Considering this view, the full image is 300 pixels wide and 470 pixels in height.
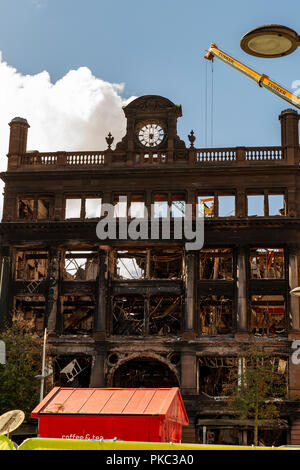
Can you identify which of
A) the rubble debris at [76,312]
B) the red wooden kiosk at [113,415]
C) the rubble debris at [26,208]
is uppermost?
the rubble debris at [26,208]

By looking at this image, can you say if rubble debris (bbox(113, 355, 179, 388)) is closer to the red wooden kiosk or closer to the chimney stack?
the chimney stack

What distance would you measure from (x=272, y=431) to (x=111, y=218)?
21.4 metres

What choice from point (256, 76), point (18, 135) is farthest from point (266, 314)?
point (18, 135)

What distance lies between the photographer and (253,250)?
63.3 m

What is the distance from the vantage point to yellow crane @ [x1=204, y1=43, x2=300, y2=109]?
150 ft

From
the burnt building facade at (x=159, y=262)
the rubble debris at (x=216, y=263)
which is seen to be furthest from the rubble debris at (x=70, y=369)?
the rubble debris at (x=216, y=263)

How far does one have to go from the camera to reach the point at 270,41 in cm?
1603

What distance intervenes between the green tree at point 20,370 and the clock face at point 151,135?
61.3ft

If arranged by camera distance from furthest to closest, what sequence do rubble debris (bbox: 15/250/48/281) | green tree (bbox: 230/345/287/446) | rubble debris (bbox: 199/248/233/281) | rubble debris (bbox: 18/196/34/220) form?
1. rubble debris (bbox: 18/196/34/220)
2. rubble debris (bbox: 15/250/48/281)
3. rubble debris (bbox: 199/248/233/281)
4. green tree (bbox: 230/345/287/446)

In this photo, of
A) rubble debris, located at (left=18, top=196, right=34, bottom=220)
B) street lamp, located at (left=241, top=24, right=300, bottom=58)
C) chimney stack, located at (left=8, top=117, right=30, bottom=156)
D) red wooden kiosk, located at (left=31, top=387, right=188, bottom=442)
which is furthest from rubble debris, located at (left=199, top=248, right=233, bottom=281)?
street lamp, located at (left=241, top=24, right=300, bottom=58)

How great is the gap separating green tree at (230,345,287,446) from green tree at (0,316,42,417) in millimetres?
14577

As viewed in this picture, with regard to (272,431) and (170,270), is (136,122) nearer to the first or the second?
(170,270)

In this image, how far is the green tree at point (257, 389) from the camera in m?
52.4

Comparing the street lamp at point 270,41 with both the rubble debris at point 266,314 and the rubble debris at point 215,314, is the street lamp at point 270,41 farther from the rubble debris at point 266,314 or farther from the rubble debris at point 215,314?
the rubble debris at point 266,314
